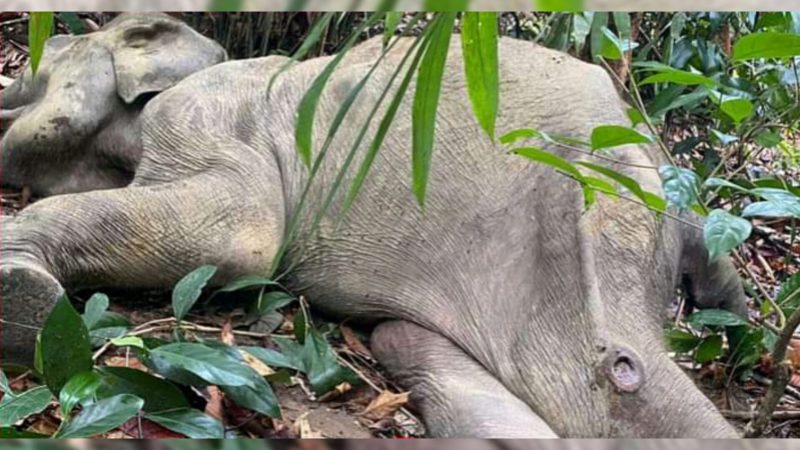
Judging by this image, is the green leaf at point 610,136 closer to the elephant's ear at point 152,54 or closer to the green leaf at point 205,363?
the green leaf at point 205,363

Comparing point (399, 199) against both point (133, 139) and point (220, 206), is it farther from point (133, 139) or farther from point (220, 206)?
point (133, 139)

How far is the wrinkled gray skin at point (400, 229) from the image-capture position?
0.81 m

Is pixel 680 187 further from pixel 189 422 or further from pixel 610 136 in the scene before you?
pixel 189 422

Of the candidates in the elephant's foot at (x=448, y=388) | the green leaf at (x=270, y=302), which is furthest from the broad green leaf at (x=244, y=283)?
the elephant's foot at (x=448, y=388)

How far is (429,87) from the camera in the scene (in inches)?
13.0

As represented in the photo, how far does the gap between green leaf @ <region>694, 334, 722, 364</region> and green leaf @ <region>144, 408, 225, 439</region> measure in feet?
1.53

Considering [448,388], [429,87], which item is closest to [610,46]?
[448,388]

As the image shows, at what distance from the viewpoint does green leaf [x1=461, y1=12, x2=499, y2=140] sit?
332mm

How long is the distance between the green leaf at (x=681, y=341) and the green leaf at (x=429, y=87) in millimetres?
574

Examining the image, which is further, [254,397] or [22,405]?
[254,397]

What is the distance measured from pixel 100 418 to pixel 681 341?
21.8 inches

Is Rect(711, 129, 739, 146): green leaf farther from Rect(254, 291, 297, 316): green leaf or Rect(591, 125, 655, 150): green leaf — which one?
Rect(254, 291, 297, 316): green leaf

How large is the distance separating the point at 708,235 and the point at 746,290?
40 centimetres

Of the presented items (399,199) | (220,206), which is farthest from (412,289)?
(220,206)
